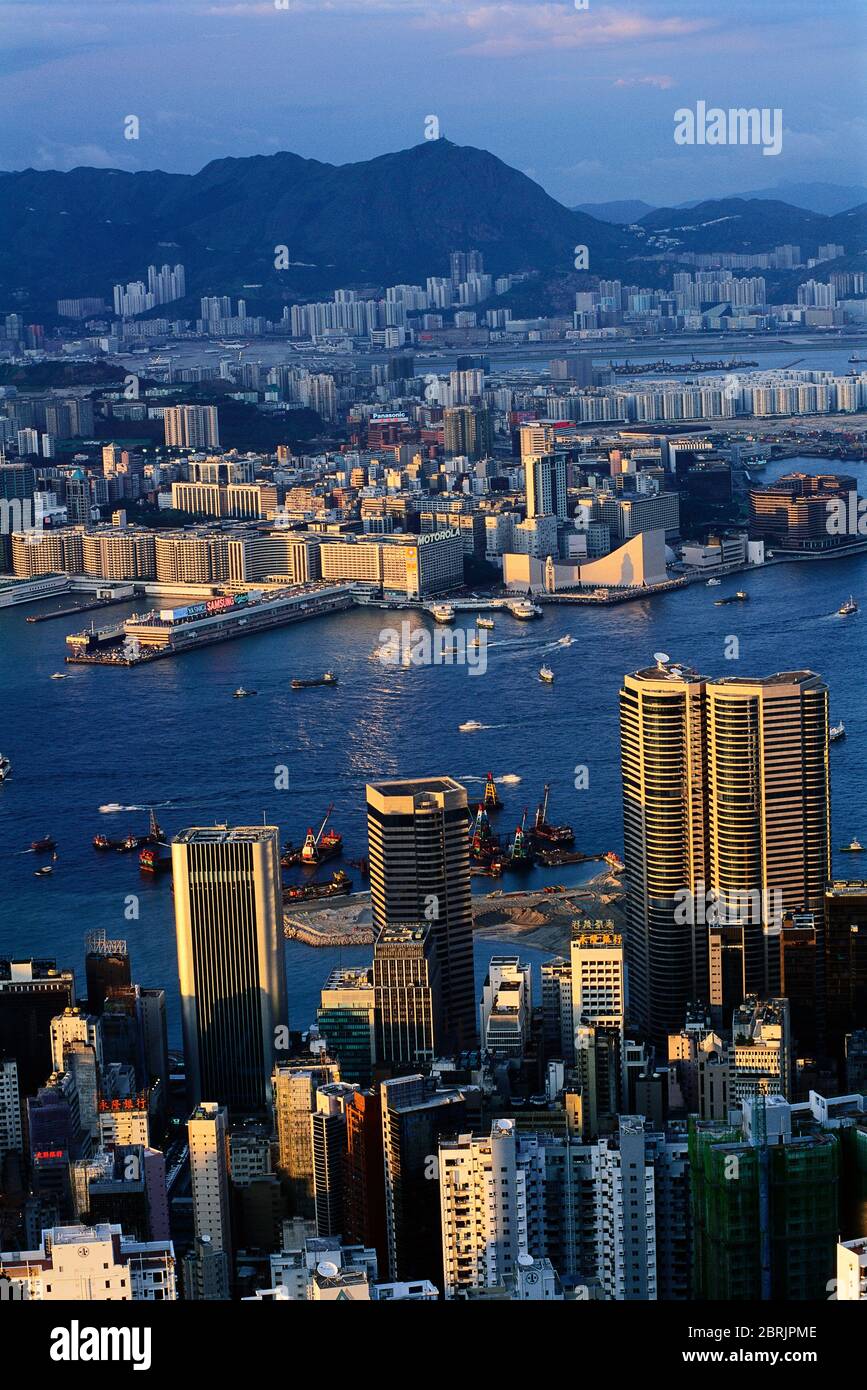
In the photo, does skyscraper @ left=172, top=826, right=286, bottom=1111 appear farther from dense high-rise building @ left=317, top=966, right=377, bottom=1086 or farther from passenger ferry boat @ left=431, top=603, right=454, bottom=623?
passenger ferry boat @ left=431, top=603, right=454, bottom=623

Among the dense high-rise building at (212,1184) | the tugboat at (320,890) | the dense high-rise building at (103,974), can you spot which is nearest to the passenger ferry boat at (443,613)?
the tugboat at (320,890)

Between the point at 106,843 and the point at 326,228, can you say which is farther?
the point at 326,228

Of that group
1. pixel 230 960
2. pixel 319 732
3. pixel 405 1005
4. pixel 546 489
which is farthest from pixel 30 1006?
pixel 546 489

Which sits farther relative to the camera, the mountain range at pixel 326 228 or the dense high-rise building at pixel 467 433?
the dense high-rise building at pixel 467 433

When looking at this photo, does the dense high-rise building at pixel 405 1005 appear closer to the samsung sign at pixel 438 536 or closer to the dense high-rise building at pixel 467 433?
the samsung sign at pixel 438 536

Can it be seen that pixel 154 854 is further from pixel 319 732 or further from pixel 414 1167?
pixel 414 1167

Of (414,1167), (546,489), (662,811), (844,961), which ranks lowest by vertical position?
(844,961)

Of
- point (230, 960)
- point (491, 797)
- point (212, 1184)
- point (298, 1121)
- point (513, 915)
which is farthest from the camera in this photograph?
point (491, 797)
